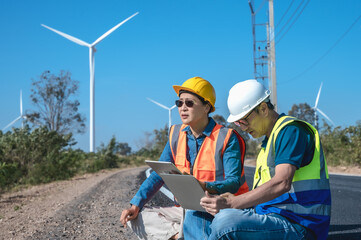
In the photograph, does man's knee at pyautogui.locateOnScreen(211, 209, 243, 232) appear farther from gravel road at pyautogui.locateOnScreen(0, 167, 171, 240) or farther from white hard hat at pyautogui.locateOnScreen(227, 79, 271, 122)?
gravel road at pyautogui.locateOnScreen(0, 167, 171, 240)

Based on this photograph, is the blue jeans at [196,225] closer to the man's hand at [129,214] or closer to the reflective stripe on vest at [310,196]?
the man's hand at [129,214]

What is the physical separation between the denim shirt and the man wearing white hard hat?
458 millimetres

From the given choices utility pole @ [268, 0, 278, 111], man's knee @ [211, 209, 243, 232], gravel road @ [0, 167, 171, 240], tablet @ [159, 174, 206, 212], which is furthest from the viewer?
utility pole @ [268, 0, 278, 111]

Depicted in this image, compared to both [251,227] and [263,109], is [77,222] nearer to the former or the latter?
[263,109]

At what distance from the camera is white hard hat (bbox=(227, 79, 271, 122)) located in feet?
9.39

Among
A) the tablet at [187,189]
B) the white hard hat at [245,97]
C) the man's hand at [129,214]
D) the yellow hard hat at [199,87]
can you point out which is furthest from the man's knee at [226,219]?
the yellow hard hat at [199,87]

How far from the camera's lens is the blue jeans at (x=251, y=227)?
7.86 feet

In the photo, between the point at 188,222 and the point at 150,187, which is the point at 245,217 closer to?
the point at 188,222

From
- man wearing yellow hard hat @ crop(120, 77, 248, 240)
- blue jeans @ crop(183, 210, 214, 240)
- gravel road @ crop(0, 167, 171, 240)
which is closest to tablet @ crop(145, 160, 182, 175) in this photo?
man wearing yellow hard hat @ crop(120, 77, 248, 240)

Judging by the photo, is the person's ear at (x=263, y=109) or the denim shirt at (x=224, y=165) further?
the denim shirt at (x=224, y=165)

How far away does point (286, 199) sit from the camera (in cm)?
254

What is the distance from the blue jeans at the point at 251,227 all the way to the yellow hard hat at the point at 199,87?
3.87 feet

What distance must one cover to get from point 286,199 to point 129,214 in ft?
4.31

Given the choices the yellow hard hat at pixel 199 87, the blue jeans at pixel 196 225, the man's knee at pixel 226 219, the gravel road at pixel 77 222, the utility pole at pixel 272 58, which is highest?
the utility pole at pixel 272 58
